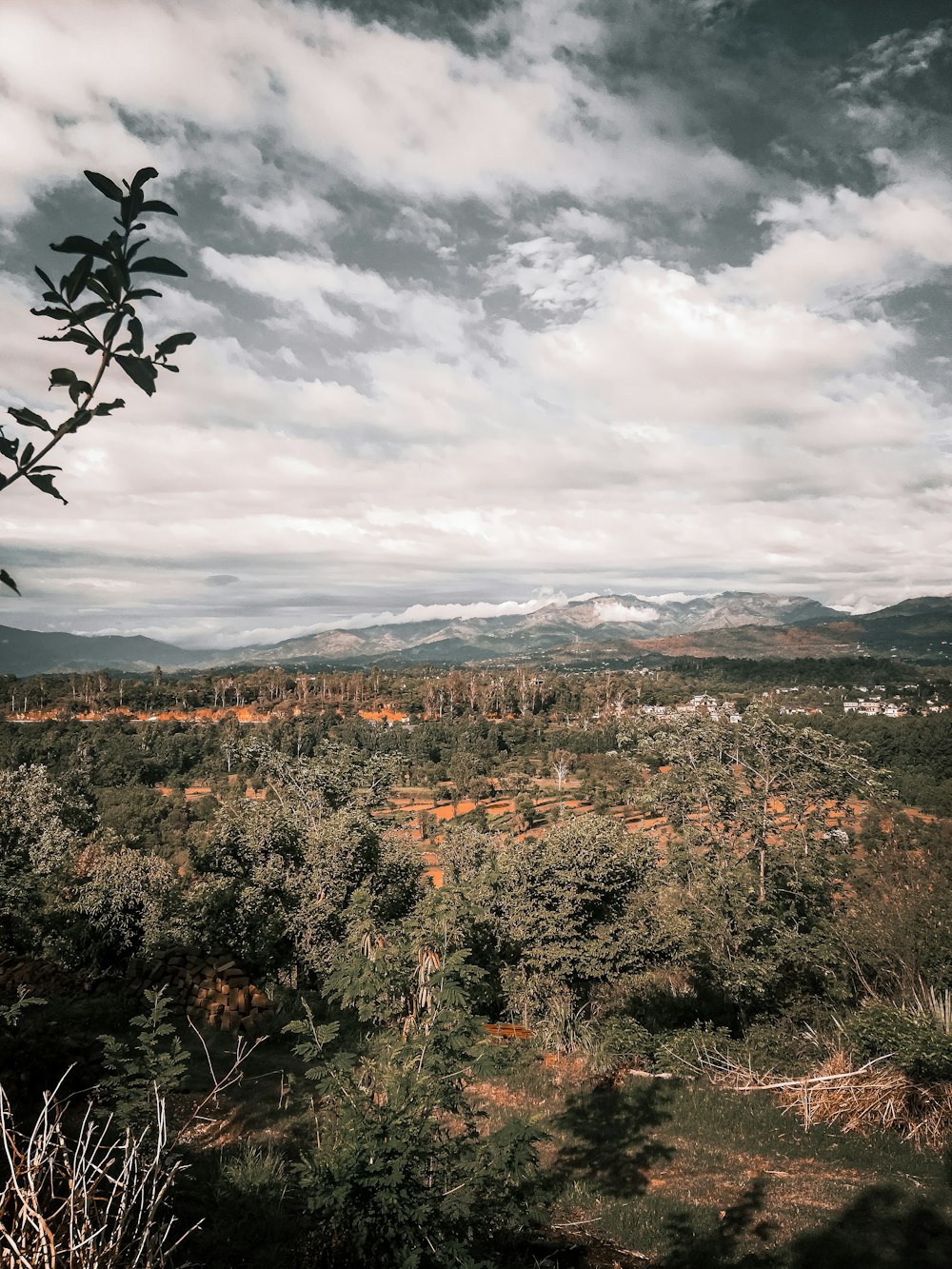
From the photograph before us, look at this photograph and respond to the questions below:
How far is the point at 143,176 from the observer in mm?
1778

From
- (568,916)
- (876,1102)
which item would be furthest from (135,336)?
(568,916)

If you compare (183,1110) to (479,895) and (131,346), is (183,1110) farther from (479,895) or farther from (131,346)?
(479,895)

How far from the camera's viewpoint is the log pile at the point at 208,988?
1326 centimetres

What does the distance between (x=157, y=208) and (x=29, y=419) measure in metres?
0.74

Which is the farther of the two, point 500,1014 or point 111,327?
point 500,1014

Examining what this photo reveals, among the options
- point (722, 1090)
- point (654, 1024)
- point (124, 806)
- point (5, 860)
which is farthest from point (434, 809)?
point (722, 1090)

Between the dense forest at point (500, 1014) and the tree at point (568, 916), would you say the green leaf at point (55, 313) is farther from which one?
the tree at point (568, 916)

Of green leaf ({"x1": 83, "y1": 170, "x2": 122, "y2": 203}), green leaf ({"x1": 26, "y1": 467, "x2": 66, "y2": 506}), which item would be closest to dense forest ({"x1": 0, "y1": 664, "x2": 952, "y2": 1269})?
green leaf ({"x1": 26, "y1": 467, "x2": 66, "y2": 506})

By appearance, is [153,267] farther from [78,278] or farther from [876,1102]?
[876,1102]

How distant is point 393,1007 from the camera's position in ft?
22.5

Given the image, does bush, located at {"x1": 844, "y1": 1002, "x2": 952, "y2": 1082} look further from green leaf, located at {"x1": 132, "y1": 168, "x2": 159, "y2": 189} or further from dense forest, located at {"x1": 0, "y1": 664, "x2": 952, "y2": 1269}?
green leaf, located at {"x1": 132, "y1": 168, "x2": 159, "y2": 189}

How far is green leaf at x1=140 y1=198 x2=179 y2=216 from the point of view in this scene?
5.91ft

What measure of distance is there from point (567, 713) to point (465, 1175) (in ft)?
487

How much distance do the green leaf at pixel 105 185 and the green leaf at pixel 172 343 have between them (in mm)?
357
